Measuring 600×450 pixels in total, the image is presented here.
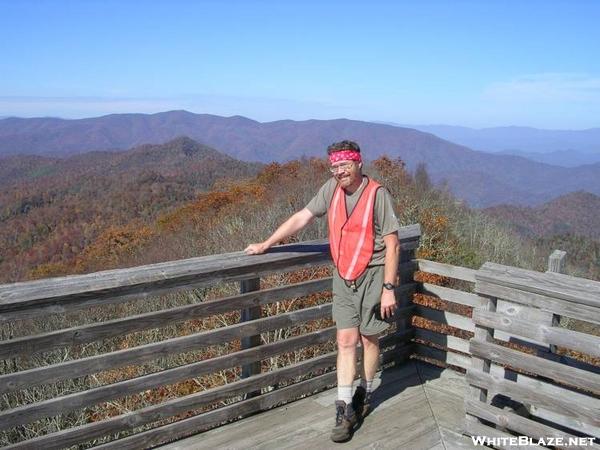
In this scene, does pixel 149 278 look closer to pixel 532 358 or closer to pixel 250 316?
pixel 250 316

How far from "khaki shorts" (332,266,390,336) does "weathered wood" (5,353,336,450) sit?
26.3 inches

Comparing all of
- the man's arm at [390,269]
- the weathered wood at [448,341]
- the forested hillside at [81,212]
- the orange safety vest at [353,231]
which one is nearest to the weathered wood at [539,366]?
the man's arm at [390,269]

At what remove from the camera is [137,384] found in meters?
3.19

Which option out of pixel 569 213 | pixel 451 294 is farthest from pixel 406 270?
pixel 569 213

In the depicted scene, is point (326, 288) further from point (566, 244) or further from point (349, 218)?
point (566, 244)

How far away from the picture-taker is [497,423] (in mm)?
3426

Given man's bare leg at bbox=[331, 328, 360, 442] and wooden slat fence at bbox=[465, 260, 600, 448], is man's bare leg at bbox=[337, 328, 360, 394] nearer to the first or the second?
man's bare leg at bbox=[331, 328, 360, 442]

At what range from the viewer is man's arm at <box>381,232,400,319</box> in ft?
11.4

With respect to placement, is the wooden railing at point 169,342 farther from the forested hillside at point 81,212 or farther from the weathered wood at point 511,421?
the forested hillside at point 81,212

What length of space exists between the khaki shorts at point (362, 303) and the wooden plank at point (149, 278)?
1.53 feet

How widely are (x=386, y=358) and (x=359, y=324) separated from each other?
1.20m

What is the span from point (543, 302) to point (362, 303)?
1094 mm

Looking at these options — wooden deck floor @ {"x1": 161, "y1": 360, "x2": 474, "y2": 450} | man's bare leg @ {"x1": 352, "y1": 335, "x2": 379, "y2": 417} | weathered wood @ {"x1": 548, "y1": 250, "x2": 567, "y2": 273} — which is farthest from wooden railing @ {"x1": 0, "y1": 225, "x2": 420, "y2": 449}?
weathered wood @ {"x1": 548, "y1": 250, "x2": 567, "y2": 273}

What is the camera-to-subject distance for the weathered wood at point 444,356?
456 centimetres
